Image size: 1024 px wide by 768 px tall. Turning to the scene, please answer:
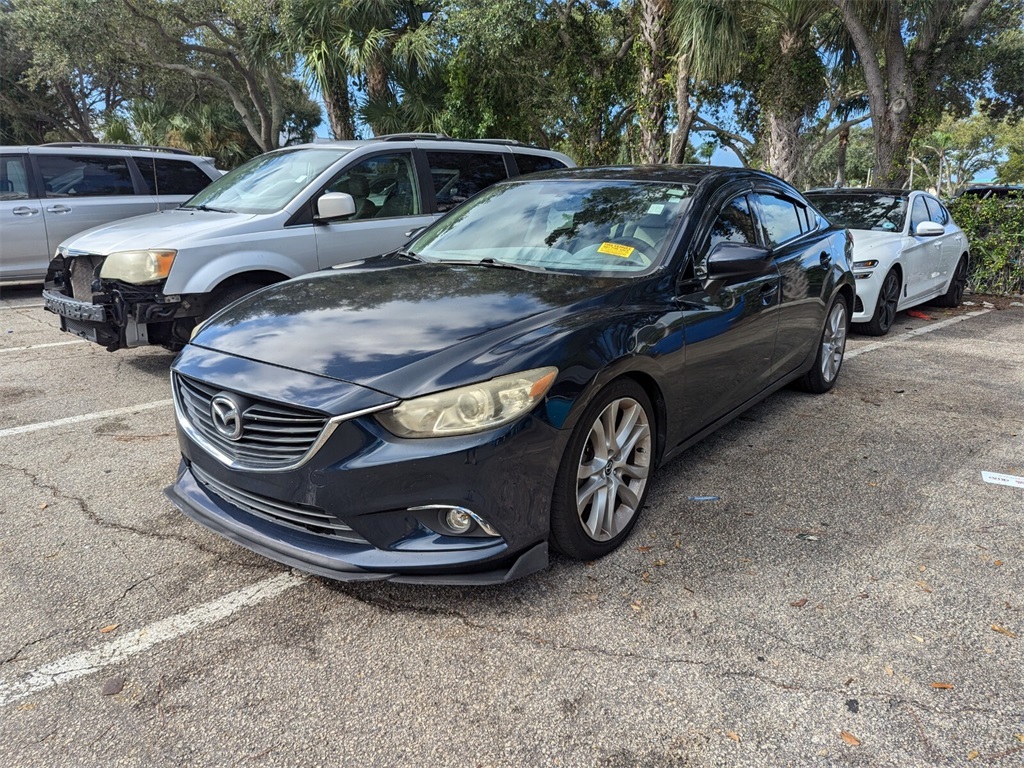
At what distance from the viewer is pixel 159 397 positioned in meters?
5.14

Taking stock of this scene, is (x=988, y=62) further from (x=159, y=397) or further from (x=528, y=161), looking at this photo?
(x=159, y=397)

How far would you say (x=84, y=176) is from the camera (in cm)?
894

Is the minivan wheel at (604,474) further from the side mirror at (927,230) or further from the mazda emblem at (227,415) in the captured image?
the side mirror at (927,230)

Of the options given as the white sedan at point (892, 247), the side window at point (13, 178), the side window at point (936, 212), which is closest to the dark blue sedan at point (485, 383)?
the white sedan at point (892, 247)

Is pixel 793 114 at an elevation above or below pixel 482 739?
above

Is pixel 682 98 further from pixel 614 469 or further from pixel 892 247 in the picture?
pixel 614 469

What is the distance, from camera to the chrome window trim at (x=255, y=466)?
2387mm

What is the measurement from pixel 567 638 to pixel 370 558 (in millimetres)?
723

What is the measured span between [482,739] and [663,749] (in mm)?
506

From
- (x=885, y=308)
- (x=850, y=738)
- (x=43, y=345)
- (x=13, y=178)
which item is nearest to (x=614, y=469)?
(x=850, y=738)

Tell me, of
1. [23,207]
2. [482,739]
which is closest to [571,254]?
[482,739]

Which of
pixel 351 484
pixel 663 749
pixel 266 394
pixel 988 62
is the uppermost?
pixel 988 62

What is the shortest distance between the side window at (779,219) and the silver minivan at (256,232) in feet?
8.73

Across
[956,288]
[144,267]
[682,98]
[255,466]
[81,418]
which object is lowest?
[81,418]
